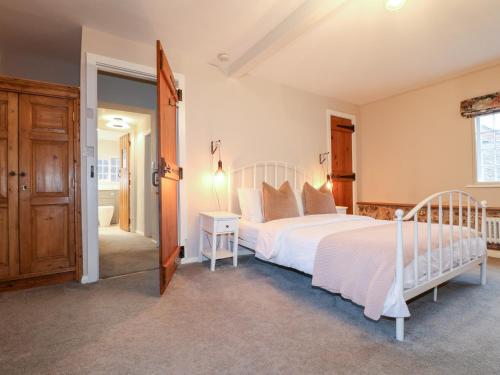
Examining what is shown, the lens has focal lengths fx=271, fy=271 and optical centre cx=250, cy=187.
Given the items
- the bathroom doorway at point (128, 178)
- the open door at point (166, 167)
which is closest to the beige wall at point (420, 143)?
the open door at point (166, 167)

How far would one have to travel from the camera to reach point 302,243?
2.31 meters

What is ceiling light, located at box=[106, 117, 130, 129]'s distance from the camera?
5352mm

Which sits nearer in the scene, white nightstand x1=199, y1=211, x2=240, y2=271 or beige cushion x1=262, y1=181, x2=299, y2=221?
white nightstand x1=199, y1=211, x2=240, y2=271

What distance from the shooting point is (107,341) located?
63.4 inches

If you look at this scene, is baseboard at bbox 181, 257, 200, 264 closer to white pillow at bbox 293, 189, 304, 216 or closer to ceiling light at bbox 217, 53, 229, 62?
white pillow at bbox 293, 189, 304, 216

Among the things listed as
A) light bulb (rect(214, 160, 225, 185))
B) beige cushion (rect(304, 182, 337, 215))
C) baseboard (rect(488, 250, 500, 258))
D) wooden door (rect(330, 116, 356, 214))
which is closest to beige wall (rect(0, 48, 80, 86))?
light bulb (rect(214, 160, 225, 185))

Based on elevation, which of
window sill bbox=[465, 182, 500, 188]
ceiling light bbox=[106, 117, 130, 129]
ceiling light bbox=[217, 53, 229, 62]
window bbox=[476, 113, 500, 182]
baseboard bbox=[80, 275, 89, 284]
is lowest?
baseboard bbox=[80, 275, 89, 284]

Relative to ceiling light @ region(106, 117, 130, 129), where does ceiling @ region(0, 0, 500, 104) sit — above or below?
above

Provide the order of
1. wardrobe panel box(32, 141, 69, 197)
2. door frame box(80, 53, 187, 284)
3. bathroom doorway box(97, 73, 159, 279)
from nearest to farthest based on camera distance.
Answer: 1. wardrobe panel box(32, 141, 69, 197)
2. door frame box(80, 53, 187, 284)
3. bathroom doorway box(97, 73, 159, 279)

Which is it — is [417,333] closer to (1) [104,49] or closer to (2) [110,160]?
(1) [104,49]

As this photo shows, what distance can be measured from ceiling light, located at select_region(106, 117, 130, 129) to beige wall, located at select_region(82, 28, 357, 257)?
8.72ft

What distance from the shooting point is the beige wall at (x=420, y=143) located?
12.3 ft

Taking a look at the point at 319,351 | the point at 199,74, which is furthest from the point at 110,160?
the point at 319,351

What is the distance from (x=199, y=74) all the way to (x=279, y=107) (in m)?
1.33
